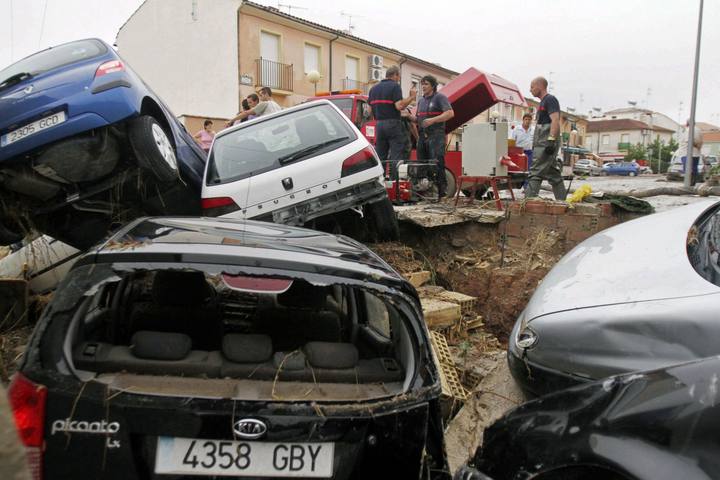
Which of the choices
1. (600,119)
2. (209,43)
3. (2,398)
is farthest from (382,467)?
(600,119)

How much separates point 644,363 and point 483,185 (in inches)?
269

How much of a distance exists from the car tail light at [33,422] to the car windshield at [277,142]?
11.2 ft

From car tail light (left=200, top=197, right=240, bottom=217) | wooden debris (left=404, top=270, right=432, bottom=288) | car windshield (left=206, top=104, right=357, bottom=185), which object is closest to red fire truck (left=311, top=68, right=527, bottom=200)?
wooden debris (left=404, top=270, right=432, bottom=288)

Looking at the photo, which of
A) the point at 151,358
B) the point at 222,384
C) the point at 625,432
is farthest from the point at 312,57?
the point at 625,432

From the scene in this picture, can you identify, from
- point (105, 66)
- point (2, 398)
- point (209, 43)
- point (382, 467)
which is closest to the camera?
point (2, 398)

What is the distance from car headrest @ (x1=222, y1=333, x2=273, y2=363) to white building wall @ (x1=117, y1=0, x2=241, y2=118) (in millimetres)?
23421

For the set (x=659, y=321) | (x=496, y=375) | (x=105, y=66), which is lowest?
(x=496, y=375)

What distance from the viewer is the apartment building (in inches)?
969

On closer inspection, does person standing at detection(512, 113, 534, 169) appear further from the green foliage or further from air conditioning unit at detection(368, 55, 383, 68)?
the green foliage

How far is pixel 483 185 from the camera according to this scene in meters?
8.99

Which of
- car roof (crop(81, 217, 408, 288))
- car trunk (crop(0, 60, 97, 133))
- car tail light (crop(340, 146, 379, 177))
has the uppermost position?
car trunk (crop(0, 60, 97, 133))

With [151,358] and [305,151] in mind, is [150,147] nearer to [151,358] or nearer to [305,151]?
[305,151]

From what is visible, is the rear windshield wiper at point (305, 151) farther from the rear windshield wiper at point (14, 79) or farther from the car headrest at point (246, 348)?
the car headrest at point (246, 348)

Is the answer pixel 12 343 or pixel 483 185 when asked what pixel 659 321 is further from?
pixel 483 185
